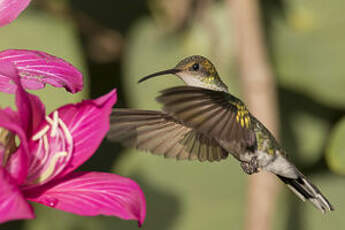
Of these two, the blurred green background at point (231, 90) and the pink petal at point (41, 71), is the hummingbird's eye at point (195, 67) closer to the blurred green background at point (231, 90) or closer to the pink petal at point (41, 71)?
the pink petal at point (41, 71)

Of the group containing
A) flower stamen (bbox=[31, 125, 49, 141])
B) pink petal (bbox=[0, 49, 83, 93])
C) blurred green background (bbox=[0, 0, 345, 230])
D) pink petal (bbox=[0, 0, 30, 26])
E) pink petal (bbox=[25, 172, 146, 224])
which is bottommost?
blurred green background (bbox=[0, 0, 345, 230])

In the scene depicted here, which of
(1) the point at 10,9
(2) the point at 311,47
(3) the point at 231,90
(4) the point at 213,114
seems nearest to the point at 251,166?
(4) the point at 213,114

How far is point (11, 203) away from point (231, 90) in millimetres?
1347

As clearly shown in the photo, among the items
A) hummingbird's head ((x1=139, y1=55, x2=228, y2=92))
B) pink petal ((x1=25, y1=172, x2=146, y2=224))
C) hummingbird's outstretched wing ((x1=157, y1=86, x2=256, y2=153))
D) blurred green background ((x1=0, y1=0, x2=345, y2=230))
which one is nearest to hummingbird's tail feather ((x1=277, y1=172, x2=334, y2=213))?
hummingbird's outstretched wing ((x1=157, y1=86, x2=256, y2=153))

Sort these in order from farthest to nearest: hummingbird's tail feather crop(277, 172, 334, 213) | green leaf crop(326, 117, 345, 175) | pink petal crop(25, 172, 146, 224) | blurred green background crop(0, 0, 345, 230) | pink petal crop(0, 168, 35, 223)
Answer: blurred green background crop(0, 0, 345, 230), green leaf crop(326, 117, 345, 175), hummingbird's tail feather crop(277, 172, 334, 213), pink petal crop(25, 172, 146, 224), pink petal crop(0, 168, 35, 223)

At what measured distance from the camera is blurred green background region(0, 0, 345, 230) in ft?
6.81

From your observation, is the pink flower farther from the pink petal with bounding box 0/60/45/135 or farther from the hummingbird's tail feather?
the hummingbird's tail feather

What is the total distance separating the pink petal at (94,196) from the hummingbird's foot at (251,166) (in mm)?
257

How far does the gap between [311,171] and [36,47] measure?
877 millimetres

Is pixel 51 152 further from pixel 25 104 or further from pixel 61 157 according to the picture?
pixel 25 104

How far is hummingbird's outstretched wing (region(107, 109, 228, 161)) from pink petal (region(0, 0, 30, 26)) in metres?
0.20

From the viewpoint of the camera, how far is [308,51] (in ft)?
7.14

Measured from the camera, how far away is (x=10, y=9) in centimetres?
101

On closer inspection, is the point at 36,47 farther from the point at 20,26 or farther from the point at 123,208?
the point at 123,208
